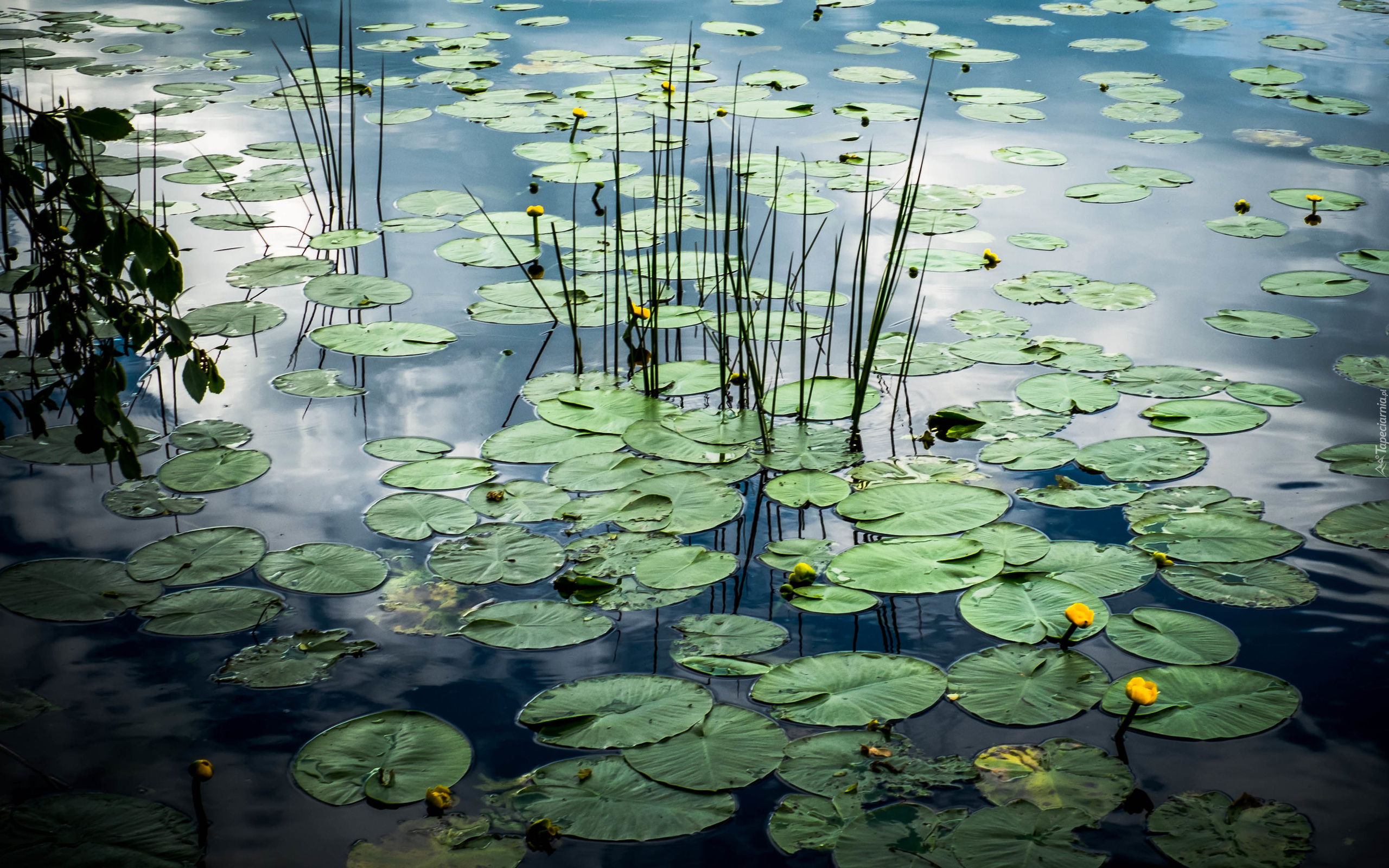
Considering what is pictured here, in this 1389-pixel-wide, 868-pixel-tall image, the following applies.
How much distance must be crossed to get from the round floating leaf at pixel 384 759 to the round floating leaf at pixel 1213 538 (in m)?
1.37

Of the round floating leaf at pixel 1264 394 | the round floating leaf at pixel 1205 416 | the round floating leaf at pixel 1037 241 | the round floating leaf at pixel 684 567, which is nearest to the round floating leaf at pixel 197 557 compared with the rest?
the round floating leaf at pixel 684 567

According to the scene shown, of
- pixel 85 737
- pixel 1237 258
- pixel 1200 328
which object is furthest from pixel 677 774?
pixel 1237 258

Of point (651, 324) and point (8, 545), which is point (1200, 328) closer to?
point (651, 324)

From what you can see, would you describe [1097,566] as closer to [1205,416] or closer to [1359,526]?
[1359,526]

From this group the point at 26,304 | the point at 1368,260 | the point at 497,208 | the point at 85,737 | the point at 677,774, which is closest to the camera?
the point at 677,774

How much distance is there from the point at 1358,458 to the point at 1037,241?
1404 mm

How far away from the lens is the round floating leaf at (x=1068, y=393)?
8.34 ft

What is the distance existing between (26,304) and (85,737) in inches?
78.1

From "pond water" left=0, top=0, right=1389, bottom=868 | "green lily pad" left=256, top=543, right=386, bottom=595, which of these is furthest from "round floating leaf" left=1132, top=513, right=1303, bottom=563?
"green lily pad" left=256, top=543, right=386, bottom=595

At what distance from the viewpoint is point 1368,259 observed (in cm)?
336

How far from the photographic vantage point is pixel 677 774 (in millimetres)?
1527

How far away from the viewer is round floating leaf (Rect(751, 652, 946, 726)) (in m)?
1.65

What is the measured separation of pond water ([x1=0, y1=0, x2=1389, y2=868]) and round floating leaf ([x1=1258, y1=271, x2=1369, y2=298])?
0.03 m

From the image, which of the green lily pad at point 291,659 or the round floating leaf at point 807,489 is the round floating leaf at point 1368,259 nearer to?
the round floating leaf at point 807,489
